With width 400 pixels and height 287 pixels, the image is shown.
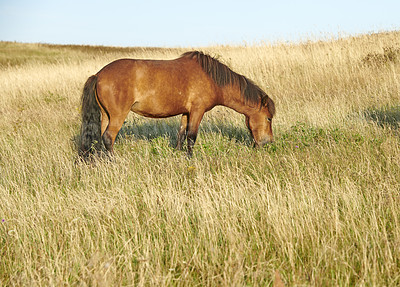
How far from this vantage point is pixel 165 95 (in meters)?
4.65

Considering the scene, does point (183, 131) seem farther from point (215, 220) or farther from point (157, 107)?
point (215, 220)

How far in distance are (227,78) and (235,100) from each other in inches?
14.6

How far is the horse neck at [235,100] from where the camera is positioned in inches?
204

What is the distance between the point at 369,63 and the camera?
9.39 metres

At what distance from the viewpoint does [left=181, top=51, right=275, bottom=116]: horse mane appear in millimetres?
4961

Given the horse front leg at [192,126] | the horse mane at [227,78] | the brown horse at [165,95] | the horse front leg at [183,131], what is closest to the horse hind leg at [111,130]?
the brown horse at [165,95]

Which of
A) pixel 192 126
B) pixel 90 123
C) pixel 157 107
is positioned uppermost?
pixel 157 107

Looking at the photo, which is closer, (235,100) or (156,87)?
(156,87)

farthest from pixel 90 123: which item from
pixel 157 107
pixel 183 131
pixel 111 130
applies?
pixel 183 131

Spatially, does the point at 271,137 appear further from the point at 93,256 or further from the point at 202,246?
the point at 93,256

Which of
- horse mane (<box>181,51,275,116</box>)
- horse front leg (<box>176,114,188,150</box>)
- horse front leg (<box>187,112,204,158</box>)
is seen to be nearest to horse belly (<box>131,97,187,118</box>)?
horse front leg (<box>187,112,204,158</box>)

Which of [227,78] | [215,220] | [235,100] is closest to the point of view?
[215,220]

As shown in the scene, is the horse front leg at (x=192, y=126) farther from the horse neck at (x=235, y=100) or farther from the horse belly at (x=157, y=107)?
the horse neck at (x=235, y=100)

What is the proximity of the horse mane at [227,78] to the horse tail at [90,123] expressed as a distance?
1455 millimetres
